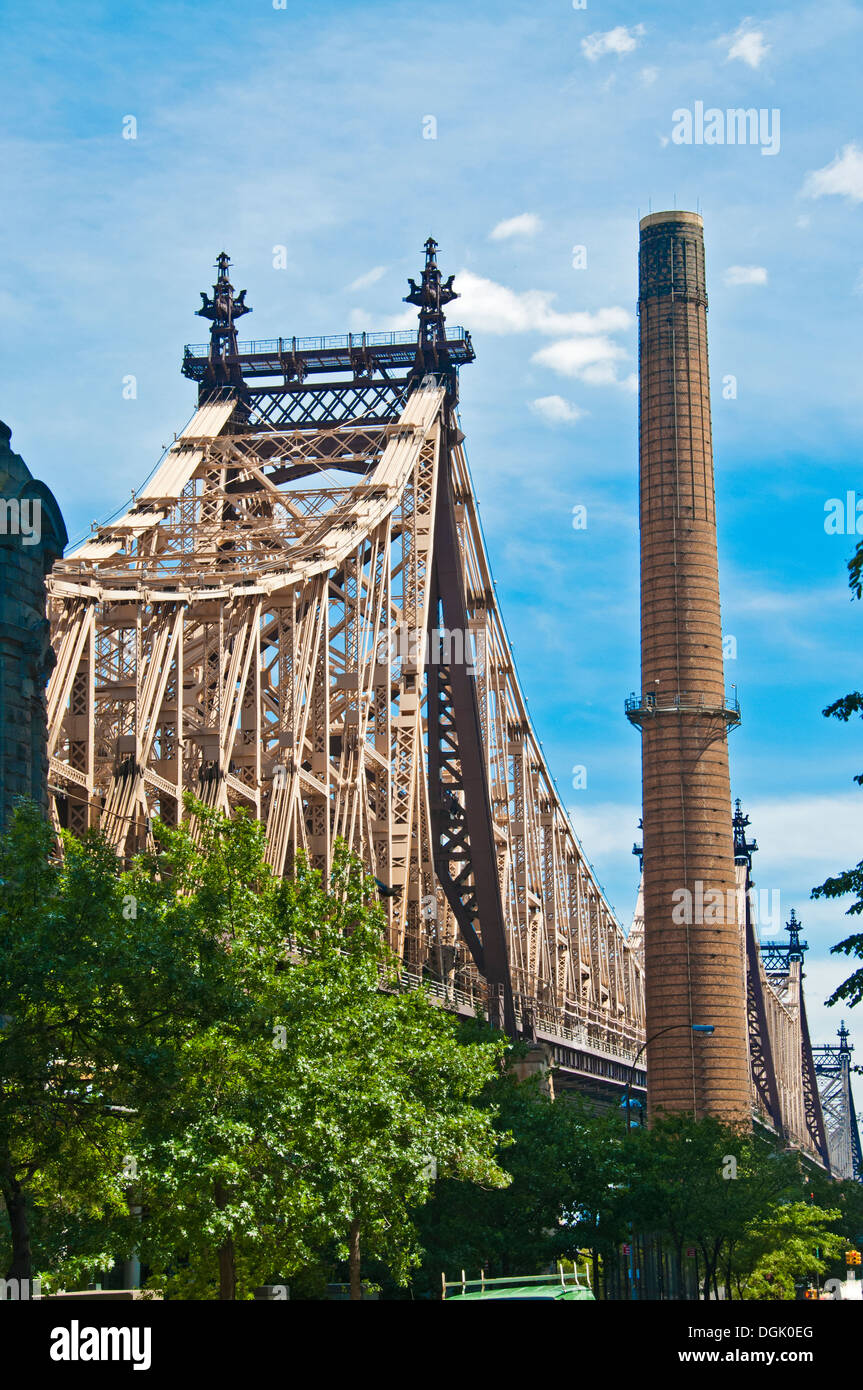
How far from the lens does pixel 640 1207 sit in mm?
48406

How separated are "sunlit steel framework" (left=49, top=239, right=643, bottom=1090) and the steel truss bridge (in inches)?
5.2

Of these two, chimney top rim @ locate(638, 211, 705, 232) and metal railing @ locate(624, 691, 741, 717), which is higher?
chimney top rim @ locate(638, 211, 705, 232)

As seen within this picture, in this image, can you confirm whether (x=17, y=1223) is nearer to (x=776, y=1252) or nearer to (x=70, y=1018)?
(x=70, y=1018)

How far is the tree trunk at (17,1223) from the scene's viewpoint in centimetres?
2275

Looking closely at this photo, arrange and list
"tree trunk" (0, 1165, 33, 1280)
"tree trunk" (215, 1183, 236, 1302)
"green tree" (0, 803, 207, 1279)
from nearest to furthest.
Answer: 1. "tree trunk" (0, 1165, 33, 1280)
2. "green tree" (0, 803, 207, 1279)
3. "tree trunk" (215, 1183, 236, 1302)

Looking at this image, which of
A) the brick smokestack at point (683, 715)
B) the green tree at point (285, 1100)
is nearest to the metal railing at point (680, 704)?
the brick smokestack at point (683, 715)

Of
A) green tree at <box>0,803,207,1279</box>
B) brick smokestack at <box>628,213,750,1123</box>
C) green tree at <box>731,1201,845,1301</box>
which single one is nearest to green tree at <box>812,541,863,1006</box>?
green tree at <box>0,803,207,1279</box>

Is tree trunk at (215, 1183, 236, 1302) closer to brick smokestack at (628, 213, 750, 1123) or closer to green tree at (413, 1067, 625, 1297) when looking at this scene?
green tree at (413, 1067, 625, 1297)

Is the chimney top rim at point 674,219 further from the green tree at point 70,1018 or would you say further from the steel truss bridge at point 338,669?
the green tree at point 70,1018

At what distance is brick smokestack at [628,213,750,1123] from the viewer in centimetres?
8156

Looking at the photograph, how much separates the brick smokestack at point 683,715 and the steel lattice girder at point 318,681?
22.7 ft

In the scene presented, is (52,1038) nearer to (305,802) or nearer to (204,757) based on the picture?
(204,757)
